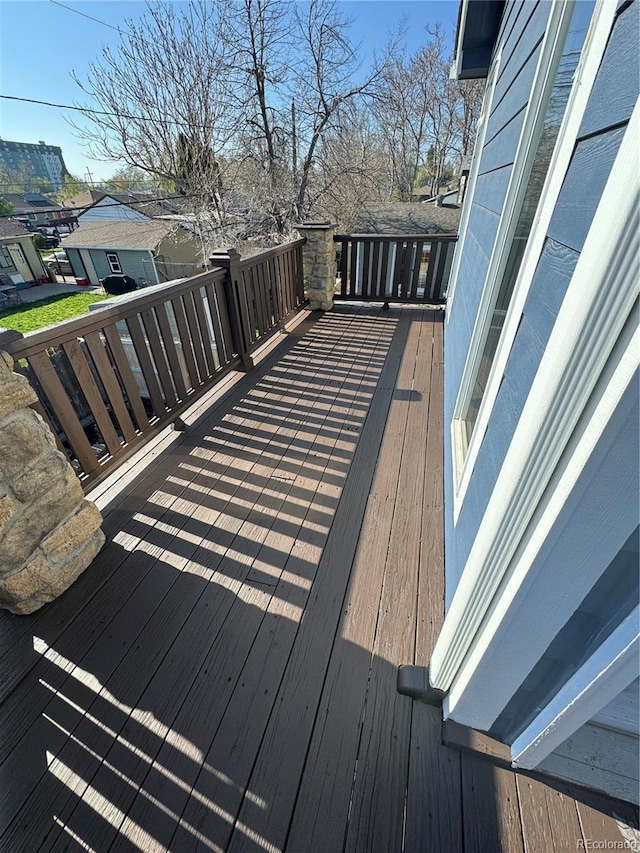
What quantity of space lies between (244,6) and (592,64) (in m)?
11.1

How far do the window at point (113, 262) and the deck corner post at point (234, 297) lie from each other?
21442 millimetres

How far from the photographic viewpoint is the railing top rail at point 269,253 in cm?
306

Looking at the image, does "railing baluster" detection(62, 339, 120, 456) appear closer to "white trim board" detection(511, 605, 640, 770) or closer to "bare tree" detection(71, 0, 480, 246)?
"white trim board" detection(511, 605, 640, 770)

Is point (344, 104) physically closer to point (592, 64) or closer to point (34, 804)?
point (592, 64)

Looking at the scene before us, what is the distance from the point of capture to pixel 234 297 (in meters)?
2.97

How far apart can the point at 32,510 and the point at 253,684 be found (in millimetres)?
1049

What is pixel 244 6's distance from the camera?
774cm

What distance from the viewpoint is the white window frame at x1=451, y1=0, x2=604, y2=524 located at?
698 millimetres

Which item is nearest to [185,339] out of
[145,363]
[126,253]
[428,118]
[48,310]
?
[145,363]

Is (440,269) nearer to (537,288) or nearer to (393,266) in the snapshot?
(393,266)

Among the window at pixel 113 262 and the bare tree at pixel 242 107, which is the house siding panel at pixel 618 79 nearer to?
the bare tree at pixel 242 107

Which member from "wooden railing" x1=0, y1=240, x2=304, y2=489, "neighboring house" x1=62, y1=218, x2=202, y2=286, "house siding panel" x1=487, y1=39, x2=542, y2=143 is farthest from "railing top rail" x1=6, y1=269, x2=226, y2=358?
"neighboring house" x1=62, y1=218, x2=202, y2=286

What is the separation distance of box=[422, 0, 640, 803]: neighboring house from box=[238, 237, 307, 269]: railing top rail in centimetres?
220

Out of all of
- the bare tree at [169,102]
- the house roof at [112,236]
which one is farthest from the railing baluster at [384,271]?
the house roof at [112,236]
